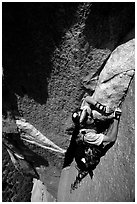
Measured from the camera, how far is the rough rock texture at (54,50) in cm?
77

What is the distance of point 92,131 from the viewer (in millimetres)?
994

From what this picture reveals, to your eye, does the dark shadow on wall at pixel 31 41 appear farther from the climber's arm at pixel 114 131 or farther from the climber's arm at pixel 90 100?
the climber's arm at pixel 114 131

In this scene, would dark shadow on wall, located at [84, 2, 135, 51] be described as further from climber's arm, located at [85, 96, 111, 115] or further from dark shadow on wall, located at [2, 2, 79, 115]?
→ climber's arm, located at [85, 96, 111, 115]

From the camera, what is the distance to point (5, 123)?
1.00 metres

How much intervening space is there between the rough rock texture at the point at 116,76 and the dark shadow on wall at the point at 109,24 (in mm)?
30

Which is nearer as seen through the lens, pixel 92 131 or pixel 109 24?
pixel 109 24

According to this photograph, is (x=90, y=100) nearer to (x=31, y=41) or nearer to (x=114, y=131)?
(x=114, y=131)

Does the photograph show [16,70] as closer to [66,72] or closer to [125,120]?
[66,72]

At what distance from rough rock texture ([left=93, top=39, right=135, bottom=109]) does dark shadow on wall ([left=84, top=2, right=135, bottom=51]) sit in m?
0.03

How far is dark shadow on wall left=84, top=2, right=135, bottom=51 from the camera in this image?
30.2 inches

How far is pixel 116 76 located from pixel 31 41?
291mm

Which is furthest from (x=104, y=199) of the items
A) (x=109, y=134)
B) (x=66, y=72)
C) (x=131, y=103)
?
(x=66, y=72)

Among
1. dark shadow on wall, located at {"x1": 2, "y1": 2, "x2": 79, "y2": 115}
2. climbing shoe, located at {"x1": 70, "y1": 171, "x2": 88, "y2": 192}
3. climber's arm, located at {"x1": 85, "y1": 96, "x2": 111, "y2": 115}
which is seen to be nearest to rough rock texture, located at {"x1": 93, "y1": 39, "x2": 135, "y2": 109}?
climber's arm, located at {"x1": 85, "y1": 96, "x2": 111, "y2": 115}

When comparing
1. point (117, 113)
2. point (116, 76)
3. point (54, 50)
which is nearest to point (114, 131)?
point (117, 113)
